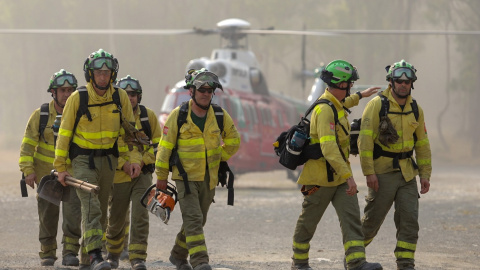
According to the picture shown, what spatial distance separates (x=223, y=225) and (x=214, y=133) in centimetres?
756


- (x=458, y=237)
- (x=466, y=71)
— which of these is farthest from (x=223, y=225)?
(x=466, y=71)

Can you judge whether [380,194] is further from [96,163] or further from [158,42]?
[158,42]

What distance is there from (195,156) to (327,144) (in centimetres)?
116

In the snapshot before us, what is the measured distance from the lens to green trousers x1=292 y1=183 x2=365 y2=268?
844 centimetres

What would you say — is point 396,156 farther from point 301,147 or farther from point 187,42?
point 187,42

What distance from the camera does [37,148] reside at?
1046cm

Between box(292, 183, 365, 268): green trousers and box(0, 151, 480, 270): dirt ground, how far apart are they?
1.73 meters

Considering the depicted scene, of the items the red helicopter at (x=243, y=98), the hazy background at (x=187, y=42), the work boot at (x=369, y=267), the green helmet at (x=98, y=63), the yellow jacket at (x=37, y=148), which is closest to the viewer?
the work boot at (x=369, y=267)

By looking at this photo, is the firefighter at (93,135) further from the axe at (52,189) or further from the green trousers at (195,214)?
the green trousers at (195,214)

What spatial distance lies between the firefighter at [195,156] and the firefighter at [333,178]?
0.83 m

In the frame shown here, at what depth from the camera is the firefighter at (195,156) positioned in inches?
336

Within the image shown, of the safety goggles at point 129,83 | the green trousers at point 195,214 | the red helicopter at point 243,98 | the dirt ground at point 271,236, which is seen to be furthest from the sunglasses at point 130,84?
the red helicopter at point 243,98

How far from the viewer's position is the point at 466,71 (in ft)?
205

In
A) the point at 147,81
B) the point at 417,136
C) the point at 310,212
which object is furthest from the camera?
the point at 147,81
